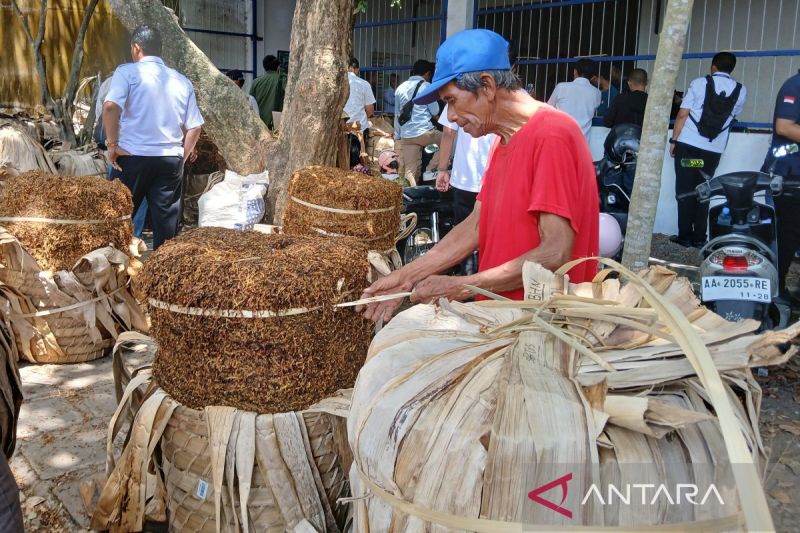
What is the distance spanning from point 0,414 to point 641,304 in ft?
5.46

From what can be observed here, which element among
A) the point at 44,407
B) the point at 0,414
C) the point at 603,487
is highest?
the point at 603,487

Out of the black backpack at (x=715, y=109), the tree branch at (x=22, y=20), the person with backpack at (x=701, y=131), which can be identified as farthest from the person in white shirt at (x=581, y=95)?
the tree branch at (x=22, y=20)

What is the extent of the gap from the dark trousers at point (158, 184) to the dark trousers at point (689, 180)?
5301 millimetres

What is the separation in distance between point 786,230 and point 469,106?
3.97 m

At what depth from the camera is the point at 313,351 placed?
2.62 meters

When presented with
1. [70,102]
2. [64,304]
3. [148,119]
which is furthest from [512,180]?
[70,102]

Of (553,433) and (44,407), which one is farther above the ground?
(553,433)

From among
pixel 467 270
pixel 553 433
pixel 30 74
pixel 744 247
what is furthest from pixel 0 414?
pixel 30 74

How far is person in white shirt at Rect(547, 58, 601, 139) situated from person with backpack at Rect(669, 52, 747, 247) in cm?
97

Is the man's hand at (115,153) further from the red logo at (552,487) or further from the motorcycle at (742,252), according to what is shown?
the red logo at (552,487)

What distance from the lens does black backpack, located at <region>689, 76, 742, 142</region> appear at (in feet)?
26.5

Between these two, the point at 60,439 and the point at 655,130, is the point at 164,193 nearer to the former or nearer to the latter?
the point at 60,439

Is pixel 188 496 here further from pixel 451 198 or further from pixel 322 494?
pixel 451 198

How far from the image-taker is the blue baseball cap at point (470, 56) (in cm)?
254
